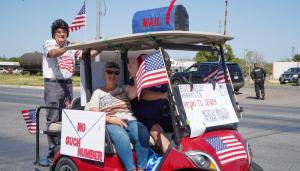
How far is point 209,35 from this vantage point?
4.73 m

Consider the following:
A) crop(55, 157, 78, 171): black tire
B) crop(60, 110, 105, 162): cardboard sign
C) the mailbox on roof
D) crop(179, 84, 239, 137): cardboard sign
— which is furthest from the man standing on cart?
Answer: crop(179, 84, 239, 137): cardboard sign

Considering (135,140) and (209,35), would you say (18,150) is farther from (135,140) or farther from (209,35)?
(209,35)

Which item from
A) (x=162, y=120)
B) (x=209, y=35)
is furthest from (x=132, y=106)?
(x=209, y=35)

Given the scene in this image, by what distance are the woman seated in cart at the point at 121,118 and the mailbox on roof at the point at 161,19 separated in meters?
0.52

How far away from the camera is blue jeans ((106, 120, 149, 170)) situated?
4660 millimetres

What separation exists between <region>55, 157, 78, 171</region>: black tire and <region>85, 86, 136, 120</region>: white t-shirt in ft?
2.18

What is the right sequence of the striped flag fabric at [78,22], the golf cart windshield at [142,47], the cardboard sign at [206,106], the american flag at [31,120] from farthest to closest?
1. the striped flag fabric at [78,22]
2. the american flag at [31,120]
3. the cardboard sign at [206,106]
4. the golf cart windshield at [142,47]

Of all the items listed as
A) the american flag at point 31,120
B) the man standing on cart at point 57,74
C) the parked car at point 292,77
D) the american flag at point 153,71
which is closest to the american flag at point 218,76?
the american flag at point 153,71

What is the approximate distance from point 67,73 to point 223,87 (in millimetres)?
2273

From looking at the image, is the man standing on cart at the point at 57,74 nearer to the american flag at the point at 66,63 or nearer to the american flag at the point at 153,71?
the american flag at the point at 66,63

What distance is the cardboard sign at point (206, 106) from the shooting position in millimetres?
4508

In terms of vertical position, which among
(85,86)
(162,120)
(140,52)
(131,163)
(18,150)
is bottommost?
(18,150)

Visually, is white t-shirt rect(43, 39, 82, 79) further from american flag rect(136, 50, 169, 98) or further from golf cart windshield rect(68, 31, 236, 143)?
american flag rect(136, 50, 169, 98)

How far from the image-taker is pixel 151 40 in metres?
4.46
